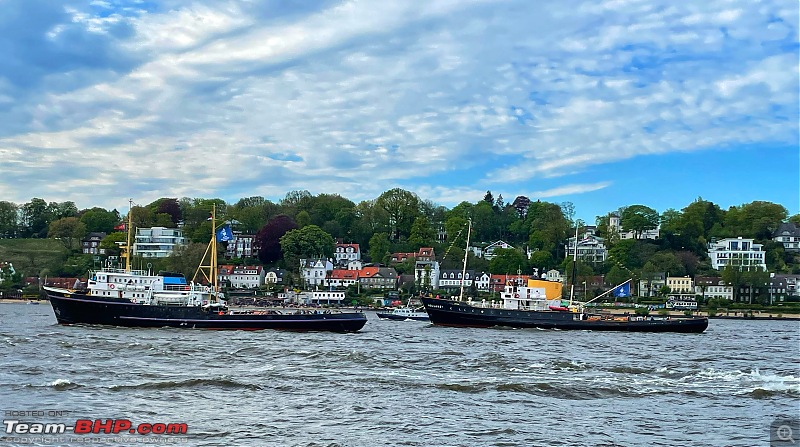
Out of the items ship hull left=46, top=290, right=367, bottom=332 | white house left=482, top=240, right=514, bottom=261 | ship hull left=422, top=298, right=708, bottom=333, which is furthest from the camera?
white house left=482, top=240, right=514, bottom=261

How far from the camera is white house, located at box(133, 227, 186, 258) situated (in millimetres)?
155625

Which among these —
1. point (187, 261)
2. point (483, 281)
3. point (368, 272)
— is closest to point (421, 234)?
point (368, 272)

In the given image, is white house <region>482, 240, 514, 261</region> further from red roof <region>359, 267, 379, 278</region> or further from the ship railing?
the ship railing

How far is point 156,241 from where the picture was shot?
158 metres

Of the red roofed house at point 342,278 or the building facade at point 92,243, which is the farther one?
the building facade at point 92,243

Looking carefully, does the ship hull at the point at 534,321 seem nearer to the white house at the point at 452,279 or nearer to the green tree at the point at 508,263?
the white house at the point at 452,279

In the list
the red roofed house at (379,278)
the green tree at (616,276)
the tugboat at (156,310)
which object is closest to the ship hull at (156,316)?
the tugboat at (156,310)

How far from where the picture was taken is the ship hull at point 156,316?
5822 centimetres

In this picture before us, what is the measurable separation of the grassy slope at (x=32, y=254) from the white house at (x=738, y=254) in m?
118

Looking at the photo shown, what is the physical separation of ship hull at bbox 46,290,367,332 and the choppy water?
792 cm

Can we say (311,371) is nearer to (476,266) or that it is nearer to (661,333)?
(661,333)

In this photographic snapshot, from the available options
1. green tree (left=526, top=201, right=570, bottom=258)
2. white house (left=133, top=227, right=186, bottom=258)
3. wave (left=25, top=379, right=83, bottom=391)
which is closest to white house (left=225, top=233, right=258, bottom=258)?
white house (left=133, top=227, right=186, bottom=258)

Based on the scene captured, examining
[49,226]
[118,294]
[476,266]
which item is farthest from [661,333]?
[49,226]

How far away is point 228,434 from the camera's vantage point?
21891 mm
